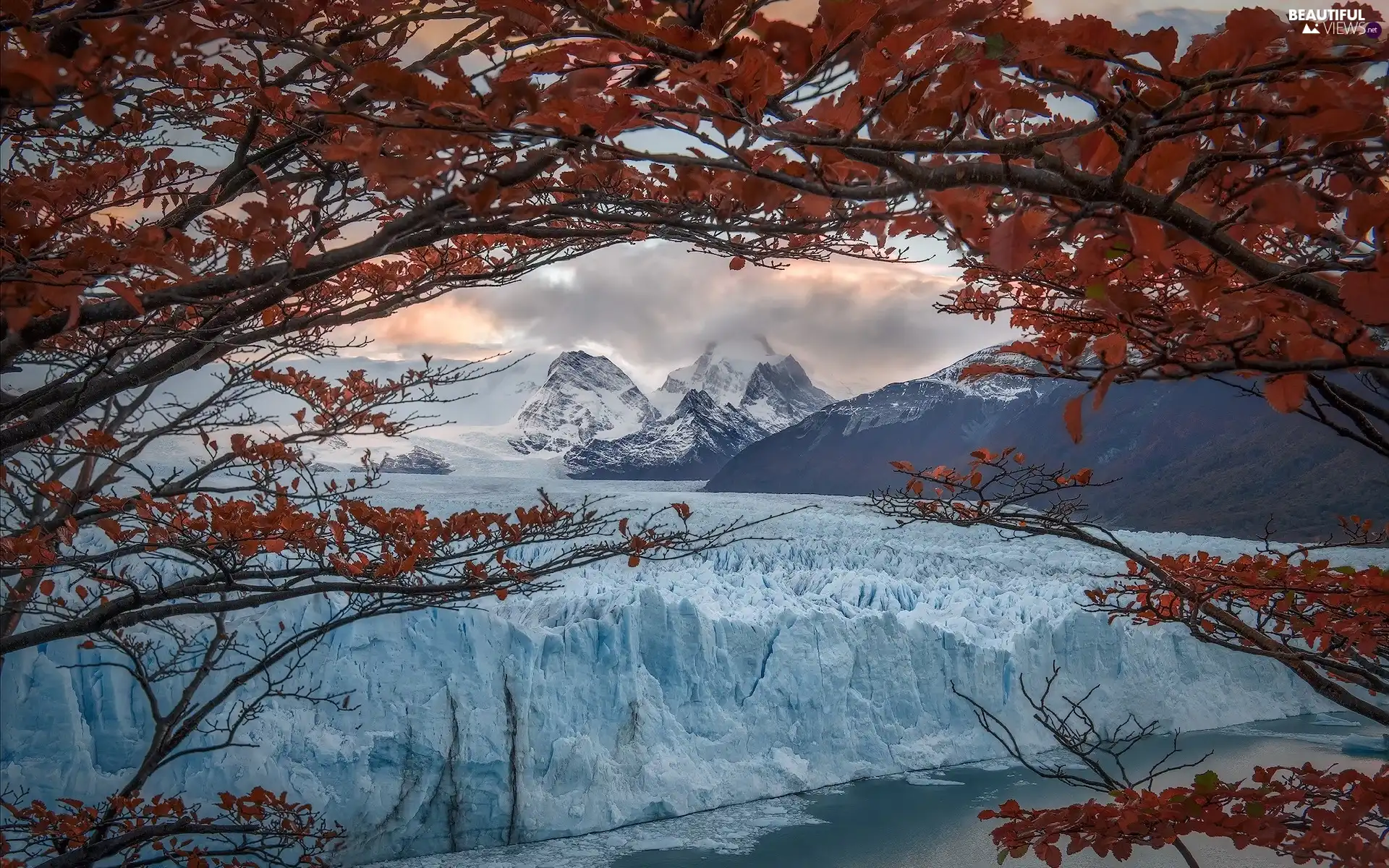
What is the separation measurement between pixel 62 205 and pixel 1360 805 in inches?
150

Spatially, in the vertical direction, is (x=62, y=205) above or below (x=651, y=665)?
above

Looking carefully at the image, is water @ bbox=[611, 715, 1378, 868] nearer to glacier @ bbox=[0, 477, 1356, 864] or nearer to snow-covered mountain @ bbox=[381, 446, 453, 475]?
glacier @ bbox=[0, 477, 1356, 864]

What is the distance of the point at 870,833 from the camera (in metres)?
8.66

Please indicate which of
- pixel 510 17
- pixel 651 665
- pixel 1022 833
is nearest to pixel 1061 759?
pixel 651 665

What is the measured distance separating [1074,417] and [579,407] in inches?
1493

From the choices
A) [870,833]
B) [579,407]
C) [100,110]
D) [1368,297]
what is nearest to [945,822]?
[870,833]

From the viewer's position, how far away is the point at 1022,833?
1907 mm

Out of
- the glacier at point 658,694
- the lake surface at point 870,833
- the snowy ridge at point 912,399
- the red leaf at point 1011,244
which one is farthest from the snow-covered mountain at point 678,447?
the red leaf at point 1011,244

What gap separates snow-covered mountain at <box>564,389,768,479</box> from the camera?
24938 mm

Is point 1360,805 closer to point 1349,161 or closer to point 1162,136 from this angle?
point 1349,161

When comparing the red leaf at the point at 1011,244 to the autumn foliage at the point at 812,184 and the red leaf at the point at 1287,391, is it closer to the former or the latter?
the autumn foliage at the point at 812,184

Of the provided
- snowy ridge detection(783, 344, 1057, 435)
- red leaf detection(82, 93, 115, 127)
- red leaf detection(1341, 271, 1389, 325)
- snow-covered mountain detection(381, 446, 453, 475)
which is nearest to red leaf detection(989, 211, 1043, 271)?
red leaf detection(1341, 271, 1389, 325)

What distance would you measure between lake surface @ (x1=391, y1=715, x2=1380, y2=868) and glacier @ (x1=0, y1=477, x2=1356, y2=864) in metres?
0.26

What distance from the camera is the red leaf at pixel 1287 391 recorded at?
104 centimetres
